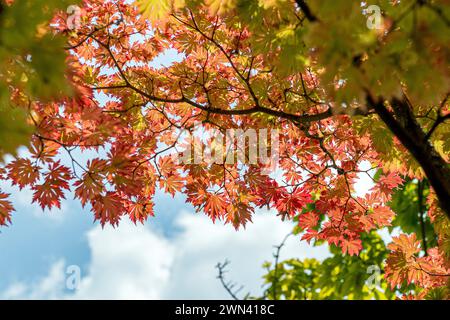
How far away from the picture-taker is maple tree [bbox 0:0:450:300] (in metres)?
2.03

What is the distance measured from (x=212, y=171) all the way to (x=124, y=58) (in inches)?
45.6

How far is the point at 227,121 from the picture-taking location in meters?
3.15

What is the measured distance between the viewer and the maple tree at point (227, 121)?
6.66 feet

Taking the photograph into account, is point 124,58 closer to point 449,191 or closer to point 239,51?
point 239,51

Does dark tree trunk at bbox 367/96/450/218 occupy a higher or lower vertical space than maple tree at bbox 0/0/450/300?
lower

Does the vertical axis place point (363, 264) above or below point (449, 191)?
above

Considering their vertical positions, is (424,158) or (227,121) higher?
(227,121)

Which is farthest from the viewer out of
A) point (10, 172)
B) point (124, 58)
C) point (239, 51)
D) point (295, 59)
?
point (124, 58)

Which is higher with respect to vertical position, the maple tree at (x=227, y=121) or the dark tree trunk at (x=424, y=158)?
the maple tree at (x=227, y=121)

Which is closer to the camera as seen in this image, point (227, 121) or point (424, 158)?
point (424, 158)

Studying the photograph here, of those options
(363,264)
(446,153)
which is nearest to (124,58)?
(446,153)

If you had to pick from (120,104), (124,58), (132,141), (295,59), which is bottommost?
(295,59)
